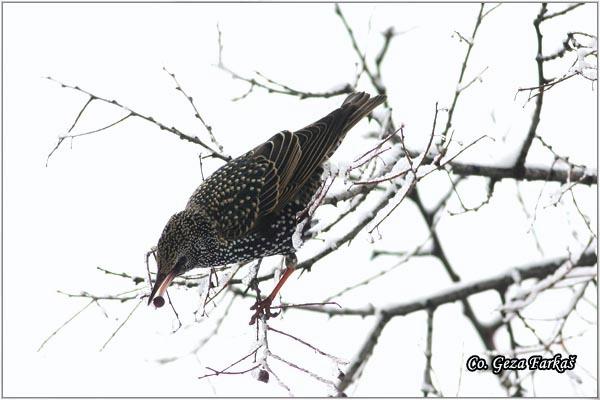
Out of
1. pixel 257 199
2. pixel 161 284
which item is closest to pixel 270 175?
pixel 257 199

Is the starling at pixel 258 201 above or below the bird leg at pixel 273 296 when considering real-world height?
above

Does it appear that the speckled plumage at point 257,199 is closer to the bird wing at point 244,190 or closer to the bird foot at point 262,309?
the bird wing at point 244,190

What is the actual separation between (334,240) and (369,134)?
1.58m

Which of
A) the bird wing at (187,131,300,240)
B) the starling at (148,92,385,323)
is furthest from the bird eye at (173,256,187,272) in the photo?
the bird wing at (187,131,300,240)

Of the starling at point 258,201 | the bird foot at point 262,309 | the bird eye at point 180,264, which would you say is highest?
the starling at point 258,201

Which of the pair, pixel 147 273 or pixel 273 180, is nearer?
pixel 147 273

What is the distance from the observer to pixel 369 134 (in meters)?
6.46

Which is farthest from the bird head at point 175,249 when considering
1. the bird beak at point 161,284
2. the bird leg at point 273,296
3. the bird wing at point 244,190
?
the bird leg at point 273,296

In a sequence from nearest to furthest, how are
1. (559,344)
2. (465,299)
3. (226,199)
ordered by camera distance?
(559,344) < (226,199) < (465,299)

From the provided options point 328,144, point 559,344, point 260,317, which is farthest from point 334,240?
point 559,344

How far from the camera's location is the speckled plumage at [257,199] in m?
5.57

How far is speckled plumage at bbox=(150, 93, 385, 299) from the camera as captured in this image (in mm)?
5570

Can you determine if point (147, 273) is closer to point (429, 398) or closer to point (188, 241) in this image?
point (188, 241)

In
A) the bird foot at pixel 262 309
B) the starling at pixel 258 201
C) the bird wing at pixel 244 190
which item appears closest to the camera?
the bird foot at pixel 262 309
